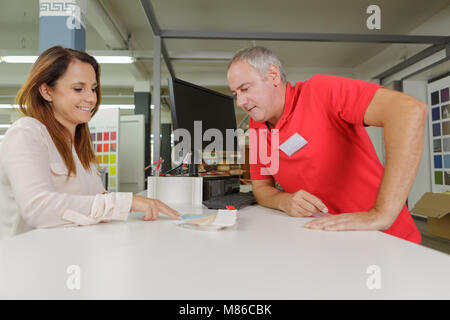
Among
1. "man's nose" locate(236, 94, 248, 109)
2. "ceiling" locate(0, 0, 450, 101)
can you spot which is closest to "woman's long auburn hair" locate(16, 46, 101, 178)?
"man's nose" locate(236, 94, 248, 109)

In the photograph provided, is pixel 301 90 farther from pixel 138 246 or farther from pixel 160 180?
pixel 138 246

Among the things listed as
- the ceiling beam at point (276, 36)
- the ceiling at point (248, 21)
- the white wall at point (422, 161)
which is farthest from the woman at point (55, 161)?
the white wall at point (422, 161)

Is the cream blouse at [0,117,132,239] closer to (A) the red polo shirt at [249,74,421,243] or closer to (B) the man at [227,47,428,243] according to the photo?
(B) the man at [227,47,428,243]

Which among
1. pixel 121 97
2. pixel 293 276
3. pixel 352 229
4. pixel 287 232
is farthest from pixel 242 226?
pixel 121 97

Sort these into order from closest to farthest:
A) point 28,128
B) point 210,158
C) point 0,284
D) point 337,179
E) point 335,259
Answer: point 0,284 < point 335,259 < point 28,128 < point 337,179 < point 210,158

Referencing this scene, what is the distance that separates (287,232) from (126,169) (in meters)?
3.73

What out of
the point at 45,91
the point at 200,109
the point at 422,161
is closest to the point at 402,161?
the point at 200,109

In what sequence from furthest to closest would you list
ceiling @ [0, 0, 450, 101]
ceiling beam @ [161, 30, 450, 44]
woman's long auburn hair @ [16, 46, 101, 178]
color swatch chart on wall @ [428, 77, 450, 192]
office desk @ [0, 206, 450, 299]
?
color swatch chart on wall @ [428, 77, 450, 192], ceiling @ [0, 0, 450, 101], ceiling beam @ [161, 30, 450, 44], woman's long auburn hair @ [16, 46, 101, 178], office desk @ [0, 206, 450, 299]

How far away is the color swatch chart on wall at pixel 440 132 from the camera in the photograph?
14.1 feet

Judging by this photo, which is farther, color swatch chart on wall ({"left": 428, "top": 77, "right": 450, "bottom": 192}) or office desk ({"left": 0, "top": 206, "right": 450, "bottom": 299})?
color swatch chart on wall ({"left": 428, "top": 77, "right": 450, "bottom": 192})

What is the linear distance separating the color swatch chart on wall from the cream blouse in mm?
4975

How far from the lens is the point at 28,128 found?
847 millimetres

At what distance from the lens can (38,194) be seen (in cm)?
76

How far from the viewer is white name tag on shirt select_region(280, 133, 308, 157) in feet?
3.75
